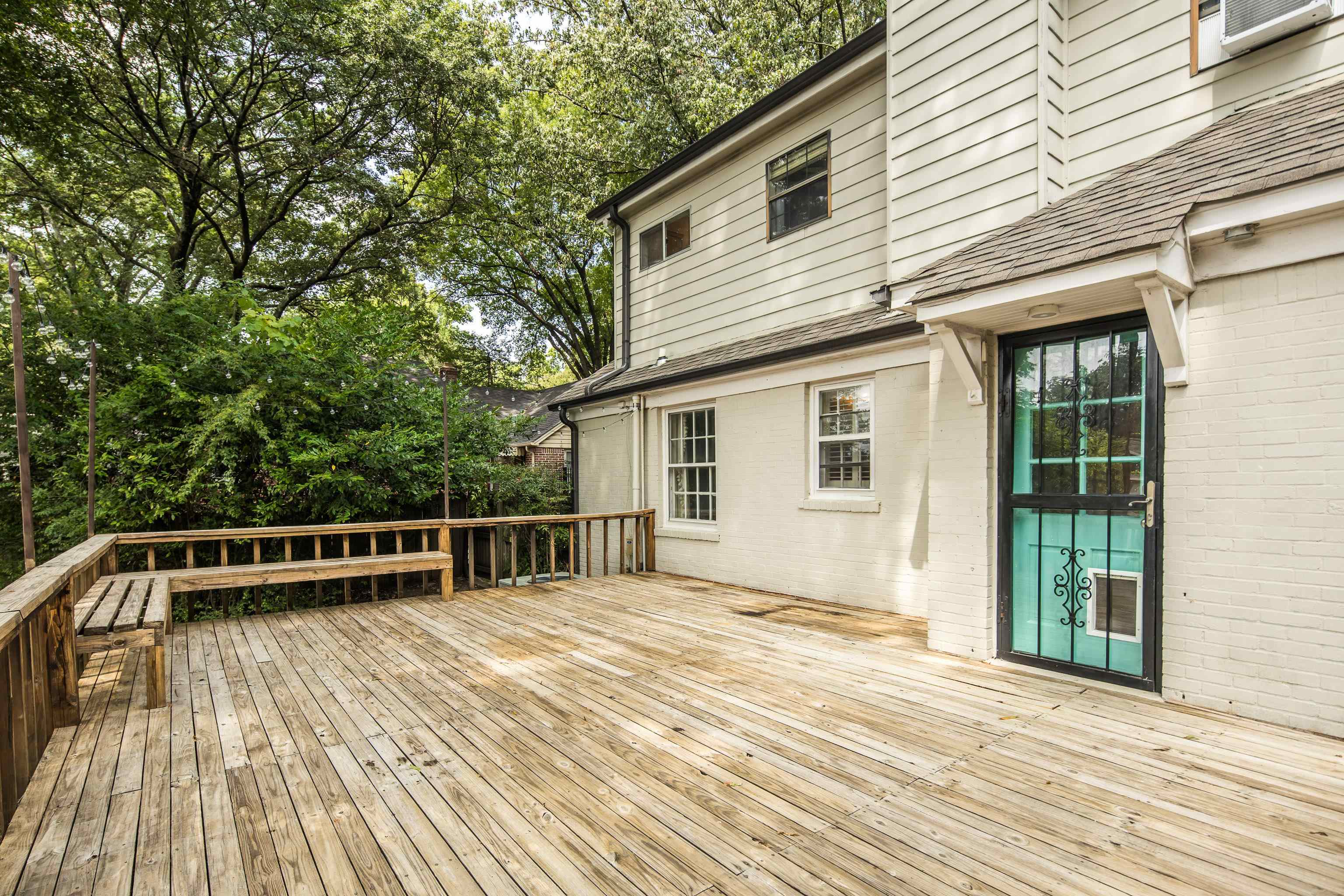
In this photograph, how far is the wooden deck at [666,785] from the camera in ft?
5.93

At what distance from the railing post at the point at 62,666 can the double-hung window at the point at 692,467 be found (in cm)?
522

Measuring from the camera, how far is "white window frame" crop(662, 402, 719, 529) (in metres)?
6.96

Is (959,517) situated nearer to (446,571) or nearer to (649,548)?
(649,548)

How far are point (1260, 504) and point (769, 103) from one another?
5531 mm

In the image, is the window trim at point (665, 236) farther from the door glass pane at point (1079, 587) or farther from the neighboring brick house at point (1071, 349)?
the door glass pane at point (1079, 587)

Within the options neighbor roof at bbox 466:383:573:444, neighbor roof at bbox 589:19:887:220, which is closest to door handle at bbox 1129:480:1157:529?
neighbor roof at bbox 589:19:887:220

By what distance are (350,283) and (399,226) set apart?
172 cm

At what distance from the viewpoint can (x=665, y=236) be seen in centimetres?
830

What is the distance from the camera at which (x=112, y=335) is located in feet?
21.9

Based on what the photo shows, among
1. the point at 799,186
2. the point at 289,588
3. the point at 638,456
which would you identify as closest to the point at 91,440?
the point at 289,588

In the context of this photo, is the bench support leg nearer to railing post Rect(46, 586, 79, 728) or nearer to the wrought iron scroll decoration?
railing post Rect(46, 586, 79, 728)

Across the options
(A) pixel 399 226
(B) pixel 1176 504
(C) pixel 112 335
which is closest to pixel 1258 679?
→ (B) pixel 1176 504

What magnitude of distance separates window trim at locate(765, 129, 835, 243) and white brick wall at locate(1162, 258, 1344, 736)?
368 centimetres

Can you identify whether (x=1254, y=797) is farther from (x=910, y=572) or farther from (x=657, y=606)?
(x=657, y=606)
